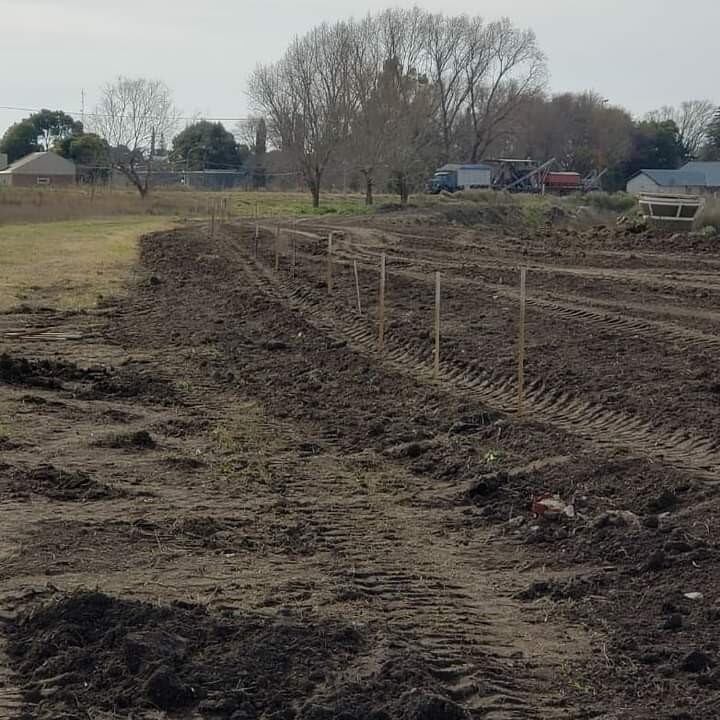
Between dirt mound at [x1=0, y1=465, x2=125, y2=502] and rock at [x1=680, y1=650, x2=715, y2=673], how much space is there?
194 inches

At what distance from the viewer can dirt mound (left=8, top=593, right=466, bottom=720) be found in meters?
5.25

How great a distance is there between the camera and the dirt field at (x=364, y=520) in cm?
558

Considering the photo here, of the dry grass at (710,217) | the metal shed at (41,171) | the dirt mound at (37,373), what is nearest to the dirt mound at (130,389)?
the dirt mound at (37,373)

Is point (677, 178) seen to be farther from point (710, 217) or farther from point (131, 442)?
point (131, 442)

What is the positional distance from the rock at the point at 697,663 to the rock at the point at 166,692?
2.35 m

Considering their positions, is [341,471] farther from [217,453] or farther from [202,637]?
[202,637]

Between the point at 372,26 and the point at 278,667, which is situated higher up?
the point at 372,26

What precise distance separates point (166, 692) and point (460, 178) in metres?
86.0

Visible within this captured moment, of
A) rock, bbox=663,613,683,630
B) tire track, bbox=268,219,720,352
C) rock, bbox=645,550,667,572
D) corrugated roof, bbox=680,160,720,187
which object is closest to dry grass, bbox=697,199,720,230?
tire track, bbox=268,219,720,352

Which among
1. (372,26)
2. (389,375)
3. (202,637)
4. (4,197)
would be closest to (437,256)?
(389,375)

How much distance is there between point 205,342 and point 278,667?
12683 millimetres

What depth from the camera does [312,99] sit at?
84.9m

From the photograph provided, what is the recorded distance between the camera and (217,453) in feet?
35.6

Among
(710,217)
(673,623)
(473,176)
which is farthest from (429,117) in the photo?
(673,623)
